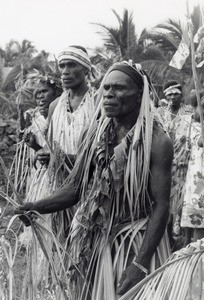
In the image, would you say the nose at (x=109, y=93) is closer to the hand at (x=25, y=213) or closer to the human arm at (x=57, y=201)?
the human arm at (x=57, y=201)

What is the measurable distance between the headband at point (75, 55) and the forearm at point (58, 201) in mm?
1617

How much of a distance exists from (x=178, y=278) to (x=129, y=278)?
741 millimetres

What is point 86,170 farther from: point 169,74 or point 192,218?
point 169,74

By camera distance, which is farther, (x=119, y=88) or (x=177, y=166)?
(x=177, y=166)

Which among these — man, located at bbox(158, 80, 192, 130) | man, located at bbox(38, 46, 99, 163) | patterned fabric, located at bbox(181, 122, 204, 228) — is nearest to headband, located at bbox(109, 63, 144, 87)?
man, located at bbox(38, 46, 99, 163)

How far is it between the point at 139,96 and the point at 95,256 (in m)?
0.71

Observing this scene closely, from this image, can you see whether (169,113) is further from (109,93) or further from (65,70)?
(109,93)

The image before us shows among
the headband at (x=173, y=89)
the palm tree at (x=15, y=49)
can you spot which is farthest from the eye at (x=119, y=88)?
the palm tree at (x=15, y=49)

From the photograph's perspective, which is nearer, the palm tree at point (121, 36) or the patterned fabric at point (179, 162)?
the patterned fabric at point (179, 162)

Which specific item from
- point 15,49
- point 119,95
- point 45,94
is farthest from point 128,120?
point 15,49

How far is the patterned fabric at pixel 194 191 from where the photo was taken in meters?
5.68

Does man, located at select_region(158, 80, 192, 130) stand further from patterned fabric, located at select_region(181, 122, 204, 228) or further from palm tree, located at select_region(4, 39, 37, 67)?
palm tree, located at select_region(4, 39, 37, 67)

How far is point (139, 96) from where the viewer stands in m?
3.18

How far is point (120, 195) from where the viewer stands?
3.08 metres
